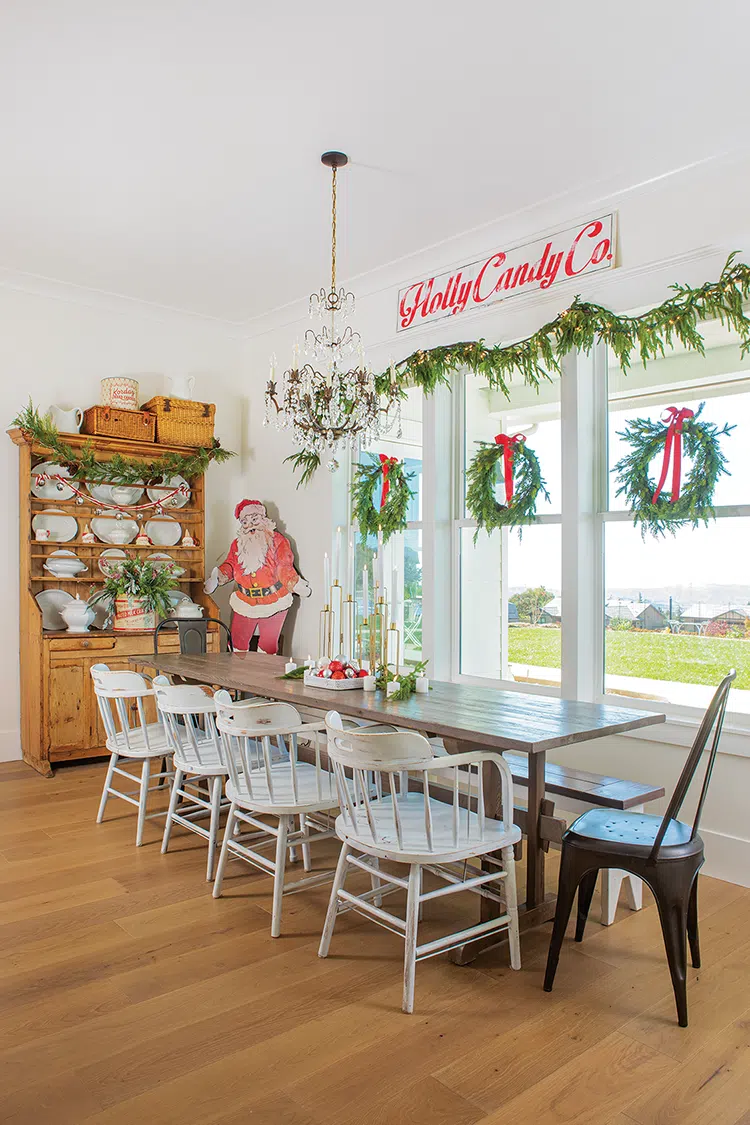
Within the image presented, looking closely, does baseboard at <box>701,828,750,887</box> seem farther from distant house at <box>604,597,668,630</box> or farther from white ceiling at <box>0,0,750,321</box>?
white ceiling at <box>0,0,750,321</box>

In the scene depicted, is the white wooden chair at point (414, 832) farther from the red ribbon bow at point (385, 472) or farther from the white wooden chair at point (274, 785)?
the red ribbon bow at point (385, 472)

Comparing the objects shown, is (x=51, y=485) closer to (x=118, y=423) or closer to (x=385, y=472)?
(x=118, y=423)

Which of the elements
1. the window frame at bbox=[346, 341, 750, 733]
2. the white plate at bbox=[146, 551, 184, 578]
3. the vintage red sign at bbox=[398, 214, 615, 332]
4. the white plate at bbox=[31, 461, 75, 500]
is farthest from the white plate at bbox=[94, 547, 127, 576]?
the window frame at bbox=[346, 341, 750, 733]

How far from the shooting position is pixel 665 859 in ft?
7.69

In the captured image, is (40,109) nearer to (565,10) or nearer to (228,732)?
(565,10)

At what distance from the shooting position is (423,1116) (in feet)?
6.30

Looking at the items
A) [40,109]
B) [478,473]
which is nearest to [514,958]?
[478,473]

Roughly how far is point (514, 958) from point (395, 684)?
3.59 ft

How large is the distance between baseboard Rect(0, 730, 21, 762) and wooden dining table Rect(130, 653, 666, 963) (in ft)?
8.24

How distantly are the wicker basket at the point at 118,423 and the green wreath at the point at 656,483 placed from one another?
126 inches

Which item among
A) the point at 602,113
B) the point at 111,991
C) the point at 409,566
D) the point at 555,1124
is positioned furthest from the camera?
the point at 409,566

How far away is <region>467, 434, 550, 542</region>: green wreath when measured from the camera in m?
4.38

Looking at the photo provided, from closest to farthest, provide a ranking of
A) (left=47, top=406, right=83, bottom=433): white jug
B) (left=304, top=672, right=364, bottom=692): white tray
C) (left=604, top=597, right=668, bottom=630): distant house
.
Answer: (left=304, top=672, right=364, bottom=692): white tray
(left=604, top=597, right=668, bottom=630): distant house
(left=47, top=406, right=83, bottom=433): white jug

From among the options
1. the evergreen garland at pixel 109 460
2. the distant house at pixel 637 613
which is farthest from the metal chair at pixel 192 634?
the distant house at pixel 637 613
